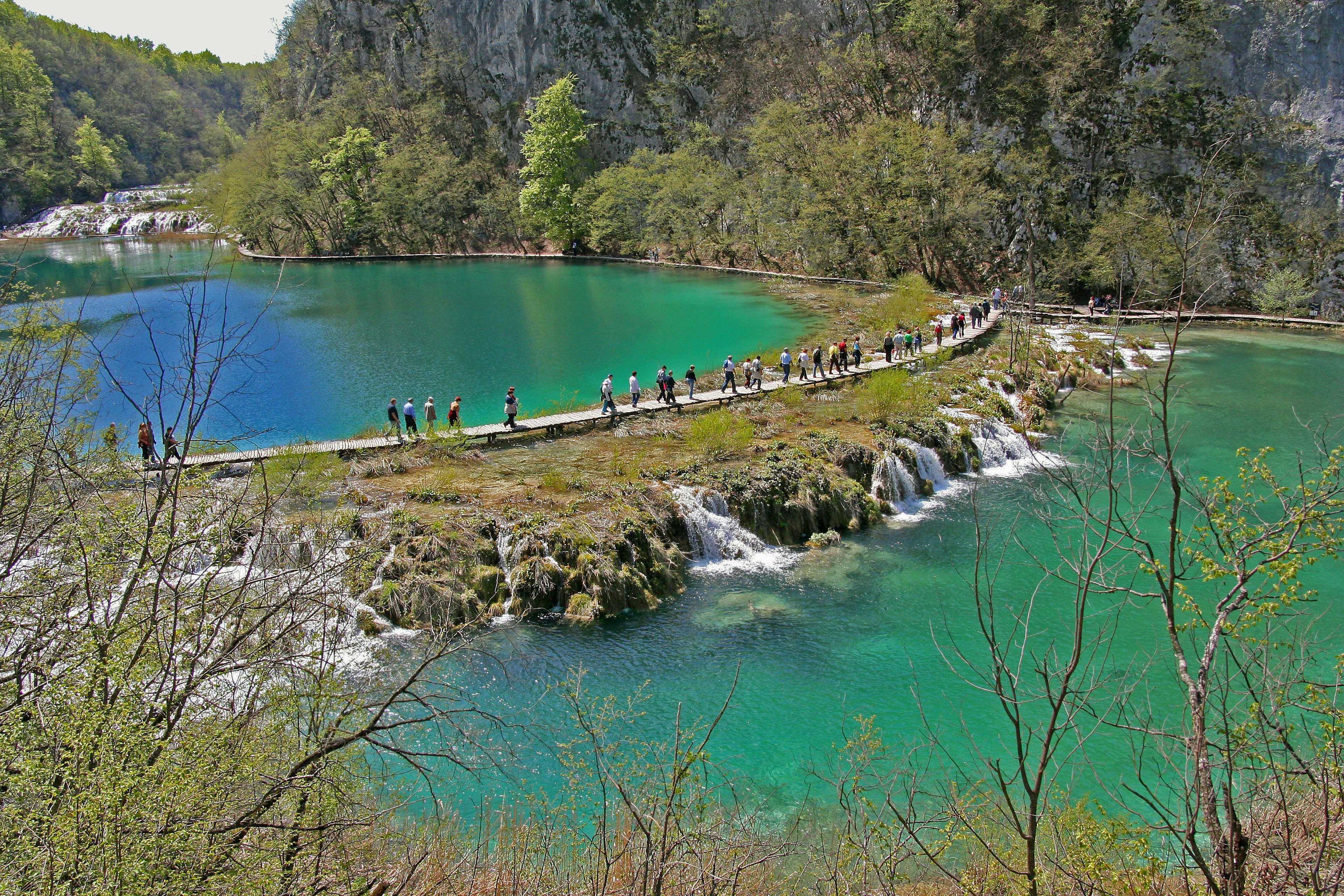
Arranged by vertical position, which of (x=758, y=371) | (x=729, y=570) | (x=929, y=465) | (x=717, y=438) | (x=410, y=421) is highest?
(x=758, y=371)

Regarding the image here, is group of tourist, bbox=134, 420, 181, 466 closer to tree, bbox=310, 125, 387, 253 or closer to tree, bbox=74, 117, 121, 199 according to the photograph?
tree, bbox=310, 125, 387, 253

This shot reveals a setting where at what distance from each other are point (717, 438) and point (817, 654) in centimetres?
872

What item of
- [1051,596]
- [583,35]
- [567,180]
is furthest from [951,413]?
[583,35]

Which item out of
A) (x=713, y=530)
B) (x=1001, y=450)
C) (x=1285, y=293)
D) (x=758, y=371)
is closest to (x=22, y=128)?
(x=758, y=371)

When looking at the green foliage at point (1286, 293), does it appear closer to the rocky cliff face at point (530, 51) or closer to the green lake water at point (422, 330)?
the green lake water at point (422, 330)

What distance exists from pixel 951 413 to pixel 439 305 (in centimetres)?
3418

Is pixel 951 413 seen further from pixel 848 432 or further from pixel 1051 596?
pixel 1051 596

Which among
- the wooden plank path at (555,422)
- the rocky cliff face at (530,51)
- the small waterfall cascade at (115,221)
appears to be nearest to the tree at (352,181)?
the rocky cliff face at (530,51)

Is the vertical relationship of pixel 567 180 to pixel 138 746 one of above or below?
above

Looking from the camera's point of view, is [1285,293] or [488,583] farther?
[1285,293]

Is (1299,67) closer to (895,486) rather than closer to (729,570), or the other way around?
(895,486)

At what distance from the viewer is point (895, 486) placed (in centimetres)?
Answer: 2288

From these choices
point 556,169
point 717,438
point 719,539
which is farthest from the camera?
Answer: point 556,169

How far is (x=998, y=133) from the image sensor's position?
5409 centimetres
